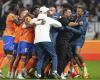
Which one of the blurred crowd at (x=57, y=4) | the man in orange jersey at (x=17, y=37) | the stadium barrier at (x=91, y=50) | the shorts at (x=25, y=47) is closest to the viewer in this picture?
the shorts at (x=25, y=47)

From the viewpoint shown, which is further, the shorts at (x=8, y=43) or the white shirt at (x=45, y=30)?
the shorts at (x=8, y=43)

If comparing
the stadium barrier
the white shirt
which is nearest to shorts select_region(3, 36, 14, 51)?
the white shirt

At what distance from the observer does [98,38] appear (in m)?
31.5

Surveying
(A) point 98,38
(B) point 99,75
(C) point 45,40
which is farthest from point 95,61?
(C) point 45,40

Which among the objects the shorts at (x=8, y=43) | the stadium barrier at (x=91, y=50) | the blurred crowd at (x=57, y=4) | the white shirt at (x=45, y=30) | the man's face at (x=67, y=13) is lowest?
the stadium barrier at (x=91, y=50)

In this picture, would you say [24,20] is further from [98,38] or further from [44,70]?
[98,38]

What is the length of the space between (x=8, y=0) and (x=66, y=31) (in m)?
12.1

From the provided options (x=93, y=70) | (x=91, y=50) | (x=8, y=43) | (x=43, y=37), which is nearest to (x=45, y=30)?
(x=43, y=37)

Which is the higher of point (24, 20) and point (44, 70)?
point (24, 20)

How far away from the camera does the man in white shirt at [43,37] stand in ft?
69.3

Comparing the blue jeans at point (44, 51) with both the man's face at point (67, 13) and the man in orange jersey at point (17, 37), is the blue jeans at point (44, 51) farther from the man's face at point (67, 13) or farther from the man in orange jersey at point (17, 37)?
the man's face at point (67, 13)

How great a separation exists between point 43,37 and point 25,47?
2.44 feet

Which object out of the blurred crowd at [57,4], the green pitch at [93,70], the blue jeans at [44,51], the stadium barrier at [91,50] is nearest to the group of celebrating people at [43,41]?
the blue jeans at [44,51]

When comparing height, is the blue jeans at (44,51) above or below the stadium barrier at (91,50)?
above
